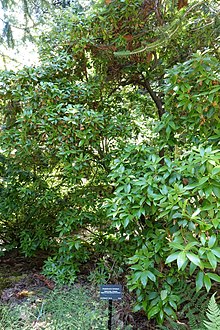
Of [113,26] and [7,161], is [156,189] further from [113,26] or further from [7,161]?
[7,161]

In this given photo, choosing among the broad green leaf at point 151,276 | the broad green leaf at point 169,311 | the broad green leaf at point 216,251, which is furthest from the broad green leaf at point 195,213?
the broad green leaf at point 169,311

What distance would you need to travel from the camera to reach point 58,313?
75.9 inches

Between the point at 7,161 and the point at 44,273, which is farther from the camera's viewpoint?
the point at 7,161

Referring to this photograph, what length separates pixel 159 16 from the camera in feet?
8.39

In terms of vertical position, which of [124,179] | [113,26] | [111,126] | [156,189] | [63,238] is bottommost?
[63,238]

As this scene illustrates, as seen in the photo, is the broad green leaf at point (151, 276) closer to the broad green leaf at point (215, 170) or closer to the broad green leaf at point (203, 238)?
the broad green leaf at point (203, 238)

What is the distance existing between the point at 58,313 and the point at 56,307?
105 mm

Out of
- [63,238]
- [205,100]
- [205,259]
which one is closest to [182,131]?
[205,100]

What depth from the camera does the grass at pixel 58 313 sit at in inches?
70.4

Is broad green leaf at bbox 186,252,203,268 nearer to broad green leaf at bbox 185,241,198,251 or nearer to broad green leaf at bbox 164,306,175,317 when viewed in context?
broad green leaf at bbox 185,241,198,251

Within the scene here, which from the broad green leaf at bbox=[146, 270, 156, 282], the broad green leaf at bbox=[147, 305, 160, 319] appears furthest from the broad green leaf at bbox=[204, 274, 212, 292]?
the broad green leaf at bbox=[147, 305, 160, 319]

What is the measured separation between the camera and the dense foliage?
1524 mm

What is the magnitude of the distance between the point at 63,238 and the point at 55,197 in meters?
0.42

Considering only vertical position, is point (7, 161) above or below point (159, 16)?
below
